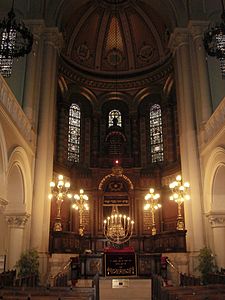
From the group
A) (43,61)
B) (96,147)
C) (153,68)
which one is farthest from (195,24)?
(96,147)

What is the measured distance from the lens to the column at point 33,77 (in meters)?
17.2

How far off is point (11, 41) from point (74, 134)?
508 inches

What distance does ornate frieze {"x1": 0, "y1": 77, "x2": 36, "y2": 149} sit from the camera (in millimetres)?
12164

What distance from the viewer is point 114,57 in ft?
89.8

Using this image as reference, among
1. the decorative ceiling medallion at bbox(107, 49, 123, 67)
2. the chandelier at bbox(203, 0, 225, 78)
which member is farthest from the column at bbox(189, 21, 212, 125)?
the decorative ceiling medallion at bbox(107, 49, 123, 67)

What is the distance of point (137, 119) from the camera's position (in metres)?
26.1

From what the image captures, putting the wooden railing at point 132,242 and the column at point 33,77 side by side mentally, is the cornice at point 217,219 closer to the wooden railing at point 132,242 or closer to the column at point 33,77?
the wooden railing at point 132,242

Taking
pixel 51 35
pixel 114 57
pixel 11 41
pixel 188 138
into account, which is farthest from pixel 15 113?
pixel 114 57

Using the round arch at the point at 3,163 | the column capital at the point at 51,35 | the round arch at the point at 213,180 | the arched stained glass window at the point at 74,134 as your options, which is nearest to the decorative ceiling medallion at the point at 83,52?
the arched stained glass window at the point at 74,134

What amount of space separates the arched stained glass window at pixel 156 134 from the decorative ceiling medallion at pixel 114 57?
4.77 meters

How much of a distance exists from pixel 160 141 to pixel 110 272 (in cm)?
1122

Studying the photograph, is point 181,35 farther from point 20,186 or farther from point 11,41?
point 20,186

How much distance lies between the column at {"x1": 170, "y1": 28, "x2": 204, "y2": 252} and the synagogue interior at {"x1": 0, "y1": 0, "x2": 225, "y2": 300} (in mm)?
58

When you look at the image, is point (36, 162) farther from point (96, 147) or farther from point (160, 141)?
point (160, 141)
